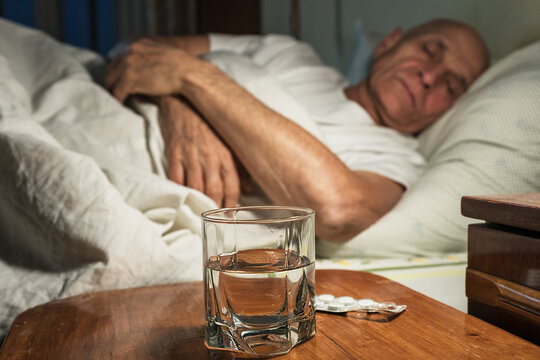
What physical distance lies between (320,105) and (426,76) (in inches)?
12.0

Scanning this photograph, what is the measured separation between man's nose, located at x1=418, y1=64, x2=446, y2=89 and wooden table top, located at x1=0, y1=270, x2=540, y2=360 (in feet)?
3.04

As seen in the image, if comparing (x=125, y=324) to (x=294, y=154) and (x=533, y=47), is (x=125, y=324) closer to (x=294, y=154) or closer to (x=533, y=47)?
(x=294, y=154)

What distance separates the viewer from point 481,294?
48 centimetres

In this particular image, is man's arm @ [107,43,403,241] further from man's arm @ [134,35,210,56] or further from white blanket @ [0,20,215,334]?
man's arm @ [134,35,210,56]

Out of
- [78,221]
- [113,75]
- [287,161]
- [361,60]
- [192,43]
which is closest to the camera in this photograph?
[78,221]

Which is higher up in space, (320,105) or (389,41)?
(389,41)

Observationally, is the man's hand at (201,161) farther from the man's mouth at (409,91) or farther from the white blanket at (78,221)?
the man's mouth at (409,91)

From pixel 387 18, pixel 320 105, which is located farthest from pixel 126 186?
pixel 387 18

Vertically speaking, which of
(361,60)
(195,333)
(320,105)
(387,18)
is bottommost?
(195,333)

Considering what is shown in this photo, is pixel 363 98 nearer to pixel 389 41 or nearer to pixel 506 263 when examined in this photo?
pixel 389 41

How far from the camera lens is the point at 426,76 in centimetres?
131

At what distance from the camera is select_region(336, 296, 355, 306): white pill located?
1.47 feet

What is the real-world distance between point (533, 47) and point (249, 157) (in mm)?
664

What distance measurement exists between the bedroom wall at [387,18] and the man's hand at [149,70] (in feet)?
2.54
